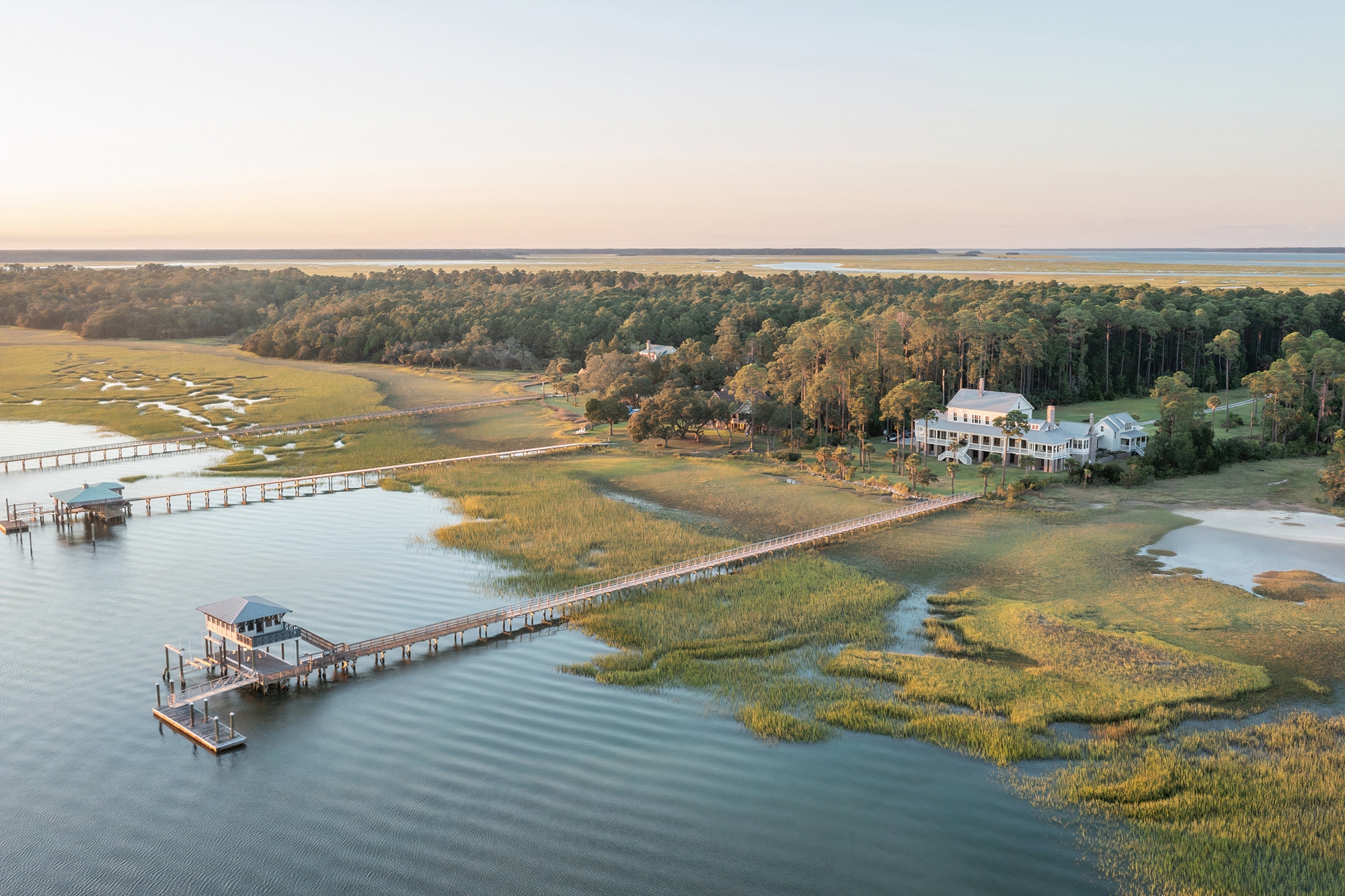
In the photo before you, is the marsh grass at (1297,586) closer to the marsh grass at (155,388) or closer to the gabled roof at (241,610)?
the gabled roof at (241,610)

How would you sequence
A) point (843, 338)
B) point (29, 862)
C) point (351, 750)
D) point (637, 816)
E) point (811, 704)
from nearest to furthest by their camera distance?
1. point (29, 862)
2. point (637, 816)
3. point (351, 750)
4. point (811, 704)
5. point (843, 338)

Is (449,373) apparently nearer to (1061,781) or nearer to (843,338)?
(843,338)

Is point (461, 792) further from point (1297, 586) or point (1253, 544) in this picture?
point (1253, 544)

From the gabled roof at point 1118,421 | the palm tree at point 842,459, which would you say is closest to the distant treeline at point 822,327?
the palm tree at point 842,459

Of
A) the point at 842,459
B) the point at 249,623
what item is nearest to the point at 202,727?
the point at 249,623

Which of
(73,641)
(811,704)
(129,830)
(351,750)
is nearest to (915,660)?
(811,704)

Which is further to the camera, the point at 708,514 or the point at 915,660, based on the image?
the point at 708,514

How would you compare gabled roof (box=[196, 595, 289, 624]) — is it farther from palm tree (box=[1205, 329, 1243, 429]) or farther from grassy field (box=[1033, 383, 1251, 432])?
palm tree (box=[1205, 329, 1243, 429])
